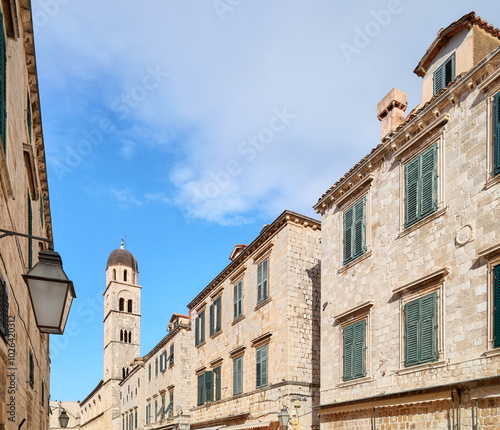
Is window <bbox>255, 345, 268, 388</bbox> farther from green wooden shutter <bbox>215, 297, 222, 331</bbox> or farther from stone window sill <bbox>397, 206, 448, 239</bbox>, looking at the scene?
stone window sill <bbox>397, 206, 448, 239</bbox>

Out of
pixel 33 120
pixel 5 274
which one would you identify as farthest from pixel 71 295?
pixel 33 120

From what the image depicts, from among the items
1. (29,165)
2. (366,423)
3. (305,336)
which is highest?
(29,165)

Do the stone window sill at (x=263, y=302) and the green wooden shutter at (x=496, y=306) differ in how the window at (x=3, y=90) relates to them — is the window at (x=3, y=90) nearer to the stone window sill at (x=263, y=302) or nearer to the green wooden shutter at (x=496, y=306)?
the green wooden shutter at (x=496, y=306)

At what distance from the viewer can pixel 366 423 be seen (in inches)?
499

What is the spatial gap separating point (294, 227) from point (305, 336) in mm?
3781

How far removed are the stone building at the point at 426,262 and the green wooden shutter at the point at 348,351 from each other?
0.09ft

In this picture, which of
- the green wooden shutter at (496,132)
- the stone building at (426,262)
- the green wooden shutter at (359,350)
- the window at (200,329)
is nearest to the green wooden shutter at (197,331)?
the window at (200,329)

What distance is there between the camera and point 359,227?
553 inches

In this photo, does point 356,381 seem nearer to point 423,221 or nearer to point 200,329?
point 423,221

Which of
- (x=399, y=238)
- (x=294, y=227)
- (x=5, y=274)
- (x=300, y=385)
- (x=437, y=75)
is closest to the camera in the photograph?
(x=5, y=274)

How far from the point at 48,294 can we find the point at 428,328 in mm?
8703

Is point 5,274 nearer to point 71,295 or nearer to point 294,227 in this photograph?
point 71,295

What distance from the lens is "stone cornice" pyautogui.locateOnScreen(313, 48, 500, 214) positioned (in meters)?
10.3

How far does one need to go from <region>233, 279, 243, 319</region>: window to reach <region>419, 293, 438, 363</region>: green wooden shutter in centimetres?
1094
